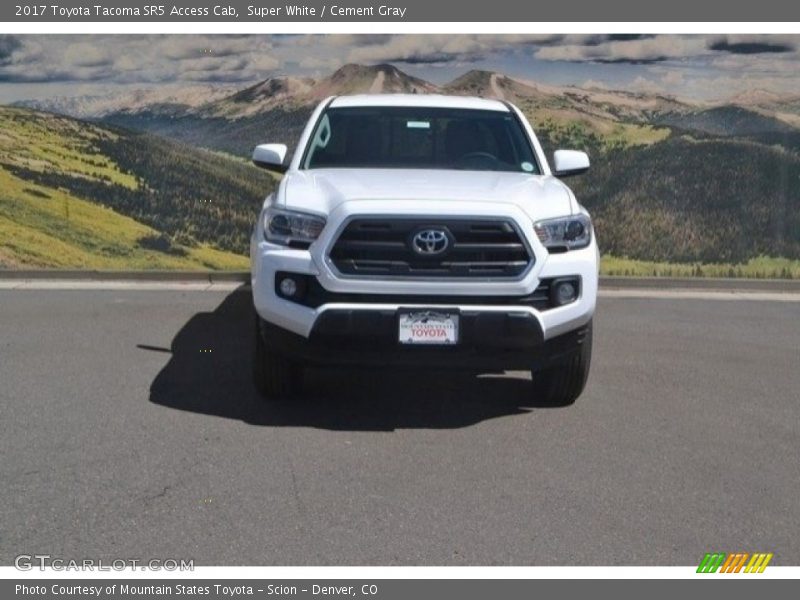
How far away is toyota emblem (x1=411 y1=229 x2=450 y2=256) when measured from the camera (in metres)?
6.23

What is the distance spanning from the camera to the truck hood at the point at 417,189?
640cm

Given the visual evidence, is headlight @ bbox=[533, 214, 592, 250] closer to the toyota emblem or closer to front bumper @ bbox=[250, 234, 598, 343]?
front bumper @ bbox=[250, 234, 598, 343]

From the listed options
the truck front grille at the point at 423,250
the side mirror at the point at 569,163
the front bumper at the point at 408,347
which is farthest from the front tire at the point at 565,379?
the side mirror at the point at 569,163

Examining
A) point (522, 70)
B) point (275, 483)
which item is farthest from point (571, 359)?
point (522, 70)

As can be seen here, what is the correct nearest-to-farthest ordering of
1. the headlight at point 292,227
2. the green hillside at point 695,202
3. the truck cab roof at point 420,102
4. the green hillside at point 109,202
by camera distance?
the headlight at point 292,227 → the truck cab roof at point 420,102 → the green hillside at point 109,202 → the green hillside at point 695,202

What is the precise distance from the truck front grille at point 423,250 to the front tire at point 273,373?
0.77 metres

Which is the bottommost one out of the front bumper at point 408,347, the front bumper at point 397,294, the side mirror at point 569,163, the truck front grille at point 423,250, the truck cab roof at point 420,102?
the front bumper at point 408,347

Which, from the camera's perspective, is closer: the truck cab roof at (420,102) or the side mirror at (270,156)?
the side mirror at (270,156)

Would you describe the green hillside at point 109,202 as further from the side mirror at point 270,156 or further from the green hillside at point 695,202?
the side mirror at point 270,156

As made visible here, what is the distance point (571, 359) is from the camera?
671 centimetres

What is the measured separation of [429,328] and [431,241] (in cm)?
47

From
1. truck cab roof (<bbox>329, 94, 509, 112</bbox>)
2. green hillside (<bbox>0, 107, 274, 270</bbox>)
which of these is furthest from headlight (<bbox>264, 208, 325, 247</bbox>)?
green hillside (<bbox>0, 107, 274, 270</bbox>)

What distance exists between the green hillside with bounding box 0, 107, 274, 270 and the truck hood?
200 inches

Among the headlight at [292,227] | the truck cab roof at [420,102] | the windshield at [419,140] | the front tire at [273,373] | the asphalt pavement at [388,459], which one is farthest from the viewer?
the truck cab roof at [420,102]
